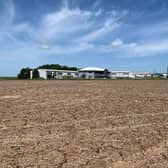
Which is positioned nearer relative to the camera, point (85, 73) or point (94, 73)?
point (85, 73)

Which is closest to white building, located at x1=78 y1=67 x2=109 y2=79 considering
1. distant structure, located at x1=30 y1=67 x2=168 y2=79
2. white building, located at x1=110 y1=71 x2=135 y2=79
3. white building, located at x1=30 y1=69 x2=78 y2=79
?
distant structure, located at x1=30 y1=67 x2=168 y2=79

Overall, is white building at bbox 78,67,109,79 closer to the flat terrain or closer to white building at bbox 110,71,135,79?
white building at bbox 110,71,135,79

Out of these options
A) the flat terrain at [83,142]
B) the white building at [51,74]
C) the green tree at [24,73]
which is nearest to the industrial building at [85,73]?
the white building at [51,74]

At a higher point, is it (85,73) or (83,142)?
(85,73)

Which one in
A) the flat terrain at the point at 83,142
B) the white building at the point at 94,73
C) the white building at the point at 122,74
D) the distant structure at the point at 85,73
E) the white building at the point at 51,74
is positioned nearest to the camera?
the flat terrain at the point at 83,142

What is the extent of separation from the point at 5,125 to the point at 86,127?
7.14ft

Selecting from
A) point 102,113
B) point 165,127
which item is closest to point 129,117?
point 102,113

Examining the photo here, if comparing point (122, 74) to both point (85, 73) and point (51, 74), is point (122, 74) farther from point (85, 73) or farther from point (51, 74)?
point (51, 74)

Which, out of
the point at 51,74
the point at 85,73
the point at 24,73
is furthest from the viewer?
the point at 85,73

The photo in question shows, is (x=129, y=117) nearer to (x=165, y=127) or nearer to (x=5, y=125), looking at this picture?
(x=165, y=127)

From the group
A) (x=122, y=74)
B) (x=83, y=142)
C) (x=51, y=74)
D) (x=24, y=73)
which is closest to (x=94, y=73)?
(x=51, y=74)

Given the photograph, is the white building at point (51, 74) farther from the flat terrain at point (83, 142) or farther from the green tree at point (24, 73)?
the flat terrain at point (83, 142)

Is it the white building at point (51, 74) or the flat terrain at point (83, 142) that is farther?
the white building at point (51, 74)

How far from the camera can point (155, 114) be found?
8633 millimetres
